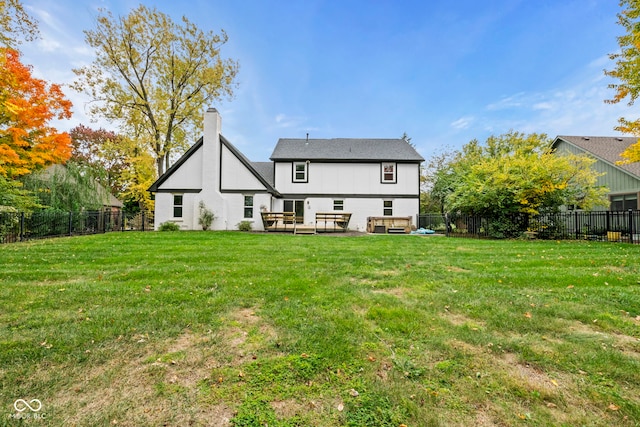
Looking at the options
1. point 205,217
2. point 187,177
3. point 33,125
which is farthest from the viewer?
point 187,177

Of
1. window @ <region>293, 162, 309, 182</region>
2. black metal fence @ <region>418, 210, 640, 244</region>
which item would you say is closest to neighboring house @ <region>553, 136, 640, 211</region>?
black metal fence @ <region>418, 210, 640, 244</region>

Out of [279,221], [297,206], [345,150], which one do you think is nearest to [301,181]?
[297,206]

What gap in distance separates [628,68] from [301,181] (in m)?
16.2

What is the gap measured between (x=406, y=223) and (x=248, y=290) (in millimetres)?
15880

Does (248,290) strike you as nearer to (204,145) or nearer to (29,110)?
(204,145)

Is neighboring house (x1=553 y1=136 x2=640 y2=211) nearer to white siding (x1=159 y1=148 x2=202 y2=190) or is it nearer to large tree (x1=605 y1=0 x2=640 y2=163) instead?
large tree (x1=605 y1=0 x2=640 y2=163)

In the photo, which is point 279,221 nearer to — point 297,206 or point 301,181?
point 297,206

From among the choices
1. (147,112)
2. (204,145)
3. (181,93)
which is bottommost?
(204,145)

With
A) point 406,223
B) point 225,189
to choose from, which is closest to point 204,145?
point 225,189

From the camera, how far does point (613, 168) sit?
15.9 meters

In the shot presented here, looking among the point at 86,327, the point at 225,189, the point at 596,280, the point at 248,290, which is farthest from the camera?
the point at 225,189

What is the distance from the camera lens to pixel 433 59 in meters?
18.2

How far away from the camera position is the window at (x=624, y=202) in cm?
1484

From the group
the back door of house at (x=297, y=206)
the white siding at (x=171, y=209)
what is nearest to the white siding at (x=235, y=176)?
the white siding at (x=171, y=209)
